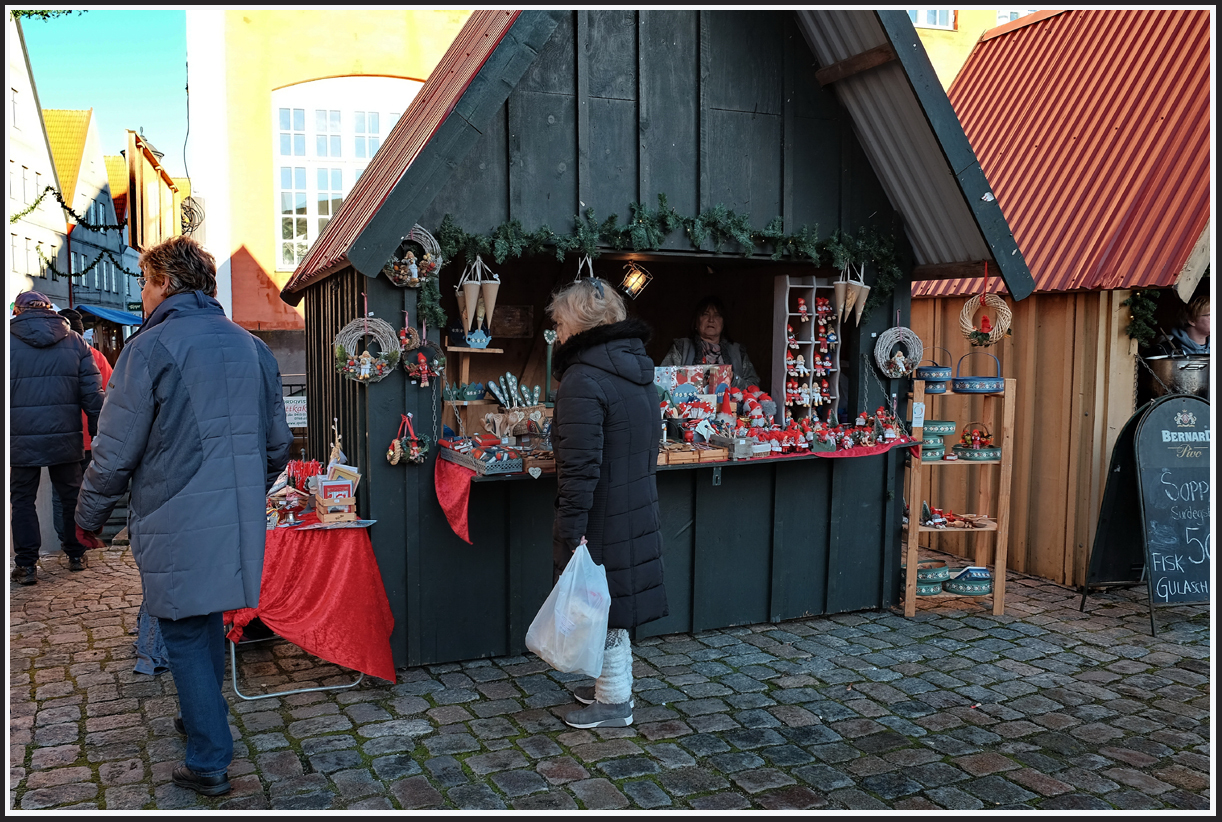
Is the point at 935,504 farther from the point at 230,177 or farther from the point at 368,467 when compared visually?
the point at 230,177

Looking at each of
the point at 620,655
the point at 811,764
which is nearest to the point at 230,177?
the point at 620,655

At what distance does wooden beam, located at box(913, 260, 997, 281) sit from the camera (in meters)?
5.59

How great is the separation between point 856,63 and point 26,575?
6.95 meters

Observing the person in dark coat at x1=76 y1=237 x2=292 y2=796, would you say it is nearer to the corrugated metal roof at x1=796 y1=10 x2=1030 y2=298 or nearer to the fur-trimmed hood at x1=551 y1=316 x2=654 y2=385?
the fur-trimmed hood at x1=551 y1=316 x2=654 y2=385

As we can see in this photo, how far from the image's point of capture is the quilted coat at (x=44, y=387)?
267 inches

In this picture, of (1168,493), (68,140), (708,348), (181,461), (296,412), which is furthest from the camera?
(68,140)

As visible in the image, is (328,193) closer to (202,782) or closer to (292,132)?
(292,132)

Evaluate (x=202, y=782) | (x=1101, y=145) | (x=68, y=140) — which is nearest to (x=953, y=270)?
(x=1101, y=145)

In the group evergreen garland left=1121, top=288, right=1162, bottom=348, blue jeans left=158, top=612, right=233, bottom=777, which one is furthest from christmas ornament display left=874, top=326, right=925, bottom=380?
blue jeans left=158, top=612, right=233, bottom=777

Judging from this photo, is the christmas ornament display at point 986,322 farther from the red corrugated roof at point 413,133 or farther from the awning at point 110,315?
the awning at point 110,315

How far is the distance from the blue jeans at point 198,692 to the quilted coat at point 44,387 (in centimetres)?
424

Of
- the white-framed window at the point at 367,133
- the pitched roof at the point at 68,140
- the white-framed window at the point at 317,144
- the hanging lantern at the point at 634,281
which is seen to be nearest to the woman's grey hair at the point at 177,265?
the hanging lantern at the point at 634,281

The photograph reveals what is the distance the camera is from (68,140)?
2878cm

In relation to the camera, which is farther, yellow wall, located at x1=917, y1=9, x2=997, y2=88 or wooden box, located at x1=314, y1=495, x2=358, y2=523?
yellow wall, located at x1=917, y1=9, x2=997, y2=88
